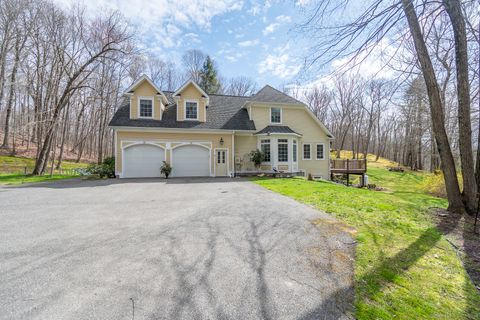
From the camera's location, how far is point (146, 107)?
14.6m

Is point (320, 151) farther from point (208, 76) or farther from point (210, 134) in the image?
point (208, 76)

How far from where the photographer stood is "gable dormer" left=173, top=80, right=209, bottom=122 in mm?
15094

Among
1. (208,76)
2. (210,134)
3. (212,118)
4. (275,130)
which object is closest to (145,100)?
(212,118)

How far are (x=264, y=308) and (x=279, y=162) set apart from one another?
13.6 metres

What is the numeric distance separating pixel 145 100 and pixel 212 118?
4650 millimetres

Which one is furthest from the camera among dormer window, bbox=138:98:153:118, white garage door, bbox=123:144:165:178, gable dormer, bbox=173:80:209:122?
gable dormer, bbox=173:80:209:122

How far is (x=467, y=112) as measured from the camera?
20.1ft

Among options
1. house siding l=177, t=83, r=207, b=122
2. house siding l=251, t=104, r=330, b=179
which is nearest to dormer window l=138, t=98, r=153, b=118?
house siding l=177, t=83, r=207, b=122

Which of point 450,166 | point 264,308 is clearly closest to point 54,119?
point 264,308

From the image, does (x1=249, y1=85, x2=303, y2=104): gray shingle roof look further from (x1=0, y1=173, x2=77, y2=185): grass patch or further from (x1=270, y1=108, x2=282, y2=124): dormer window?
(x1=0, y1=173, x2=77, y2=185): grass patch

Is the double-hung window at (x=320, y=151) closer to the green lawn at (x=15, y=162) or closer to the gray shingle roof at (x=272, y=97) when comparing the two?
the gray shingle roof at (x=272, y=97)

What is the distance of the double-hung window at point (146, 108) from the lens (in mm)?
14508

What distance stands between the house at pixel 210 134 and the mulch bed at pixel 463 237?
9922mm

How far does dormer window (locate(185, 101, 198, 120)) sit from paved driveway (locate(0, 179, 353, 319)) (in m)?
10.6
